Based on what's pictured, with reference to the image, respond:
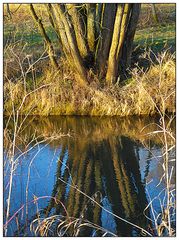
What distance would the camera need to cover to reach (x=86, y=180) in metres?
7.30

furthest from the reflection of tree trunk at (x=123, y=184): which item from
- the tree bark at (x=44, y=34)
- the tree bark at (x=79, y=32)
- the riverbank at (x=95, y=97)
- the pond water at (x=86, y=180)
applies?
the tree bark at (x=79, y=32)

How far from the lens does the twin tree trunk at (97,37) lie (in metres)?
10.7

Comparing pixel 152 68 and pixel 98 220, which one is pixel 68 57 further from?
pixel 98 220

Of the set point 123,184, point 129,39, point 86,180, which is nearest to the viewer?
point 123,184

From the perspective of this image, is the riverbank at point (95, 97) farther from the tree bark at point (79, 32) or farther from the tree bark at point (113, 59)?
the tree bark at point (79, 32)

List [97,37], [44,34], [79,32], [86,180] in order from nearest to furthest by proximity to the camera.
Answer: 1. [86,180]
2. [44,34]
3. [79,32]
4. [97,37]

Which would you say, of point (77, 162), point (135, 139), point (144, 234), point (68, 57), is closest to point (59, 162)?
point (77, 162)

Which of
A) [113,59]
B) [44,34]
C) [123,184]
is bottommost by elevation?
[123,184]

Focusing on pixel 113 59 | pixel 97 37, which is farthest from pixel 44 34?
pixel 113 59

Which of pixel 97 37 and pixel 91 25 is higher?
pixel 91 25

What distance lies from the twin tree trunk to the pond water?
53.8 inches

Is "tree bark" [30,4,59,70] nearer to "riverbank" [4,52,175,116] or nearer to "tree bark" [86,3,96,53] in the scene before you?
"riverbank" [4,52,175,116]

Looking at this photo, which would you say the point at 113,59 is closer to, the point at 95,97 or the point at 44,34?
the point at 95,97

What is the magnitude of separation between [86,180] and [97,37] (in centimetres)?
498
